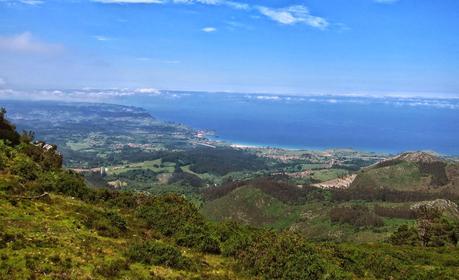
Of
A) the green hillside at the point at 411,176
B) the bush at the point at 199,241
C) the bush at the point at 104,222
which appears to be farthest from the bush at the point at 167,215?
the green hillside at the point at 411,176

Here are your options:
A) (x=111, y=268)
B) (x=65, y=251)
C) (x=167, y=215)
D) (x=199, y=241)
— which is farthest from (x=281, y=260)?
(x=167, y=215)

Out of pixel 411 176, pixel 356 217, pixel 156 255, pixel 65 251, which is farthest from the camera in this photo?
pixel 411 176

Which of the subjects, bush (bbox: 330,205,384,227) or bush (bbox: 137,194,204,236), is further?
bush (bbox: 330,205,384,227)

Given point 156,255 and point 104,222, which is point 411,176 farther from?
point 156,255

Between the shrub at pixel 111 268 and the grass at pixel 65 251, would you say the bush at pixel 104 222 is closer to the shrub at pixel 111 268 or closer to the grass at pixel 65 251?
the grass at pixel 65 251

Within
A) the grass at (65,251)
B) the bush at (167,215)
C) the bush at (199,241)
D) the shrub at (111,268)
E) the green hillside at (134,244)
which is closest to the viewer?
the grass at (65,251)

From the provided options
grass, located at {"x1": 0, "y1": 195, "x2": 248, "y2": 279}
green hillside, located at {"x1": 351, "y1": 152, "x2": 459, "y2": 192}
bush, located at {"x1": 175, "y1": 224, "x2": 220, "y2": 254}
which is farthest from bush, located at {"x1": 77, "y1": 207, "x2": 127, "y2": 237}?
green hillside, located at {"x1": 351, "y1": 152, "x2": 459, "y2": 192}

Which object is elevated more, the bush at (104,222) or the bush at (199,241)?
the bush at (104,222)

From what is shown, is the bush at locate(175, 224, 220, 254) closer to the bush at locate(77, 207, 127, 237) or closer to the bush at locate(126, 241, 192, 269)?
the bush at locate(77, 207, 127, 237)
